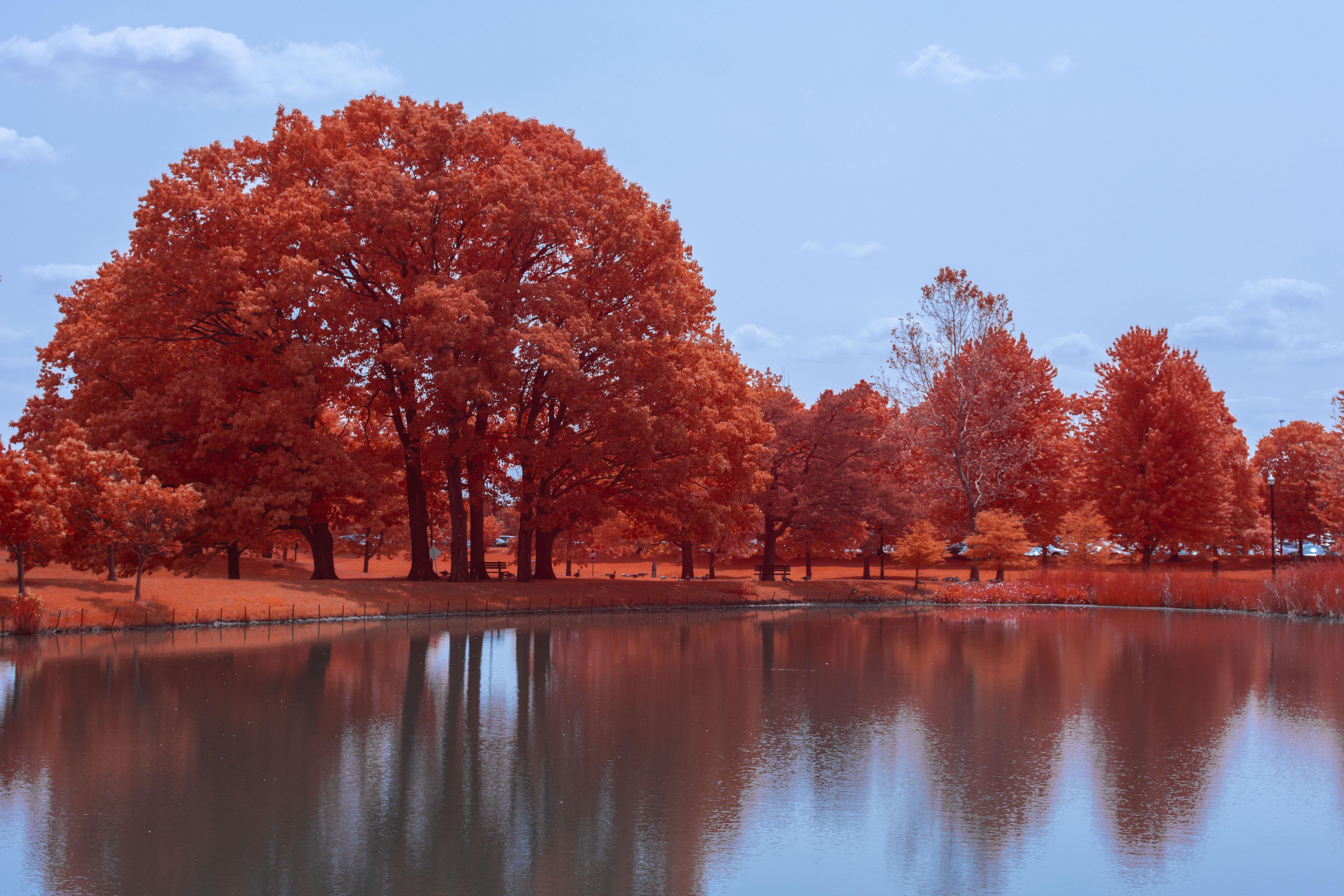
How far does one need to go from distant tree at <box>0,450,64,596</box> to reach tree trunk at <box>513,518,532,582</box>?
744 inches

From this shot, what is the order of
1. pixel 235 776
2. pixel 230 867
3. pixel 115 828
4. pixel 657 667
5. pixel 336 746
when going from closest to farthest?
pixel 230 867, pixel 115 828, pixel 235 776, pixel 336 746, pixel 657 667

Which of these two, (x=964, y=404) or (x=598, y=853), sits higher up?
(x=964, y=404)

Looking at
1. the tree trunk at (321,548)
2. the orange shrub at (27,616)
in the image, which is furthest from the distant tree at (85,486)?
the tree trunk at (321,548)

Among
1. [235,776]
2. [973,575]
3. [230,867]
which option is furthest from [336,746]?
[973,575]

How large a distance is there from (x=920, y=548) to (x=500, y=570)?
876 inches

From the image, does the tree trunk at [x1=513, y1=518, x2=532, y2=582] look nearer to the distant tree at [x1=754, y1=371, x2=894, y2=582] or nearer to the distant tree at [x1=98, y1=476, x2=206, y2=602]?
the distant tree at [x1=754, y1=371, x2=894, y2=582]

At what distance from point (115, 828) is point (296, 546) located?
195 ft

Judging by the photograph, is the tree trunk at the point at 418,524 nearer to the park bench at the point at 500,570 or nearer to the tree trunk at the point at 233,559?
the park bench at the point at 500,570

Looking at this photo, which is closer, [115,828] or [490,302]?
[115,828]

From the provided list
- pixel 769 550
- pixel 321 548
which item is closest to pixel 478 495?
pixel 321 548

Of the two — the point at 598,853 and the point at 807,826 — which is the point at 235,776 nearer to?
the point at 598,853

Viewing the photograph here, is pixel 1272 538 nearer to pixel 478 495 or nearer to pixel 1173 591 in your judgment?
pixel 1173 591

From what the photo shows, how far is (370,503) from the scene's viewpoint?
153 ft

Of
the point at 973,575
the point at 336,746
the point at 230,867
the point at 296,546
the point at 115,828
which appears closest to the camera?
the point at 230,867
